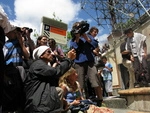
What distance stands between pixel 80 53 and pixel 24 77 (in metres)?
1.75

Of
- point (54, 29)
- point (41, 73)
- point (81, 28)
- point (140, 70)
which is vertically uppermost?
point (54, 29)

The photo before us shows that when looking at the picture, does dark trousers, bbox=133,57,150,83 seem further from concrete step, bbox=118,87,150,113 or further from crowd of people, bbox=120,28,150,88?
concrete step, bbox=118,87,150,113

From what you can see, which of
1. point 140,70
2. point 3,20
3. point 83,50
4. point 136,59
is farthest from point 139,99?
point 3,20

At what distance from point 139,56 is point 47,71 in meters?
2.98

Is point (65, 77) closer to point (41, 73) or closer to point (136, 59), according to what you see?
point (41, 73)

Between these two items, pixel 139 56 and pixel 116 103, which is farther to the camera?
pixel 139 56

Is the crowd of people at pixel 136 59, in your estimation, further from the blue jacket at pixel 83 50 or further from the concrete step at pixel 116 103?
the blue jacket at pixel 83 50

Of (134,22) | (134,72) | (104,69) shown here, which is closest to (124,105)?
(134,72)

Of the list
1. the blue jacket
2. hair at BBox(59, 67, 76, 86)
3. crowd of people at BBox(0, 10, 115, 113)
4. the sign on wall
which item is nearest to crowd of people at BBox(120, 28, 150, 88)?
crowd of people at BBox(0, 10, 115, 113)

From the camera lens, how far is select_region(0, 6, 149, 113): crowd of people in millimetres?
2285

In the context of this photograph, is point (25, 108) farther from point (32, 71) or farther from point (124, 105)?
point (124, 105)

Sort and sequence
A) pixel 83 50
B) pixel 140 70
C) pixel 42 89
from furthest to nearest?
pixel 140 70 < pixel 83 50 < pixel 42 89

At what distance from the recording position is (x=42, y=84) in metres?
2.53

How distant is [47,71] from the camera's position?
2.50 meters
